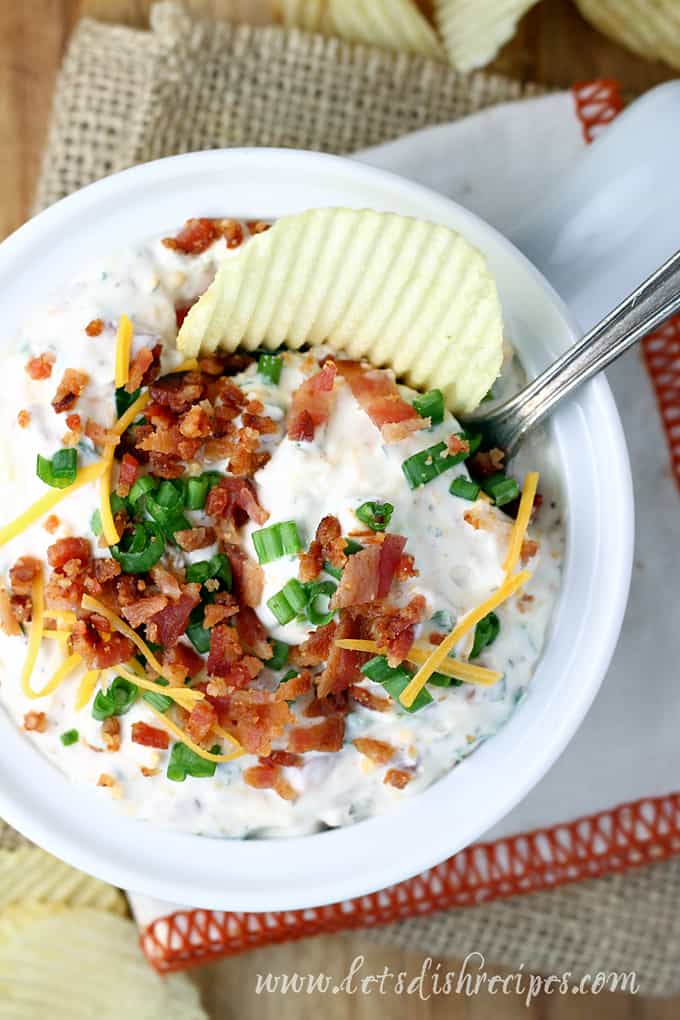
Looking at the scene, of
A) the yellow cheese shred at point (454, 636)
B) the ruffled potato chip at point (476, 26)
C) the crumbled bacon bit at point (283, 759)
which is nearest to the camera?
the yellow cheese shred at point (454, 636)

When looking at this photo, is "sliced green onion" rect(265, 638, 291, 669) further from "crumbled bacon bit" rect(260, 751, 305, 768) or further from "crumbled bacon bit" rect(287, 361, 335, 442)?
"crumbled bacon bit" rect(287, 361, 335, 442)

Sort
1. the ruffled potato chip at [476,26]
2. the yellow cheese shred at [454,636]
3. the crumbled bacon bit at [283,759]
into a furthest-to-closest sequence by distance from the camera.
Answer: the ruffled potato chip at [476,26], the crumbled bacon bit at [283,759], the yellow cheese shred at [454,636]

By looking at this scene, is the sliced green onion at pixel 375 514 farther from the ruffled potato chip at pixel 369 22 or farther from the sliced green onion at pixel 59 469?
the ruffled potato chip at pixel 369 22

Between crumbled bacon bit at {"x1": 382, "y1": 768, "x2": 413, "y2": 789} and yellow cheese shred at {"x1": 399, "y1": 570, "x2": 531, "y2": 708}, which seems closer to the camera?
yellow cheese shred at {"x1": 399, "y1": 570, "x2": 531, "y2": 708}

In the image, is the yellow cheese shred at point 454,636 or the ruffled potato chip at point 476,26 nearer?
the yellow cheese shred at point 454,636

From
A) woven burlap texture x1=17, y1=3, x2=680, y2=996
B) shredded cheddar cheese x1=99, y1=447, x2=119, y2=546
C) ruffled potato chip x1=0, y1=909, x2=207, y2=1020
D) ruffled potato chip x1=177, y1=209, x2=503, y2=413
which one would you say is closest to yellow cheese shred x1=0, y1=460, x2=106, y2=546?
shredded cheddar cheese x1=99, y1=447, x2=119, y2=546

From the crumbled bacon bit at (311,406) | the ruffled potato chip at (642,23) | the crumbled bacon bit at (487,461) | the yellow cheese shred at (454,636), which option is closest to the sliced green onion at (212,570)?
the crumbled bacon bit at (311,406)
